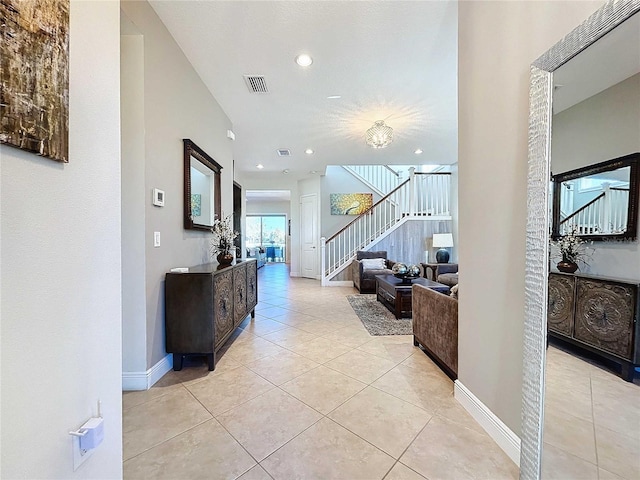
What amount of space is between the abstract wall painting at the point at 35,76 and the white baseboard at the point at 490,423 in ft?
7.38

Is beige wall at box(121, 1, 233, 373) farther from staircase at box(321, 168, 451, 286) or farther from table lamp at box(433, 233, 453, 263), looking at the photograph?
table lamp at box(433, 233, 453, 263)

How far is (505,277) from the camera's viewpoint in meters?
1.43

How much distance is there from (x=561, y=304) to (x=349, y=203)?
6.92 meters

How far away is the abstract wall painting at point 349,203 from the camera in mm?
7898

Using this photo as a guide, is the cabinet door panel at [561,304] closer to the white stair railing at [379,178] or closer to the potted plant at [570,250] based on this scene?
the potted plant at [570,250]

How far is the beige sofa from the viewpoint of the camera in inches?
82.6

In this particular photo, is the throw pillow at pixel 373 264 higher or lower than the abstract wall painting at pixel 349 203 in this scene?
lower

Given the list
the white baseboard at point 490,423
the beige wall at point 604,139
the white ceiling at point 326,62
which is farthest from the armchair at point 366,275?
the beige wall at point 604,139

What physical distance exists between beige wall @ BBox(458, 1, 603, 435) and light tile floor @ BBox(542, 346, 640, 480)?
229 mm

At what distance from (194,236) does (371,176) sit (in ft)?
20.4

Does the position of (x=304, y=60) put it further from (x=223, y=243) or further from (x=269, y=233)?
(x=269, y=233)

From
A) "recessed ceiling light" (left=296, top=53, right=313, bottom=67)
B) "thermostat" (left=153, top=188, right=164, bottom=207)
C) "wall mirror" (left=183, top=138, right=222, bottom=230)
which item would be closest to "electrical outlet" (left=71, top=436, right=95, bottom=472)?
"thermostat" (left=153, top=188, right=164, bottom=207)

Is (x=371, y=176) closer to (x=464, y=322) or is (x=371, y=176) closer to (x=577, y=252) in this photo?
(x=464, y=322)

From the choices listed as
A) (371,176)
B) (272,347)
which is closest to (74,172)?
(272,347)
